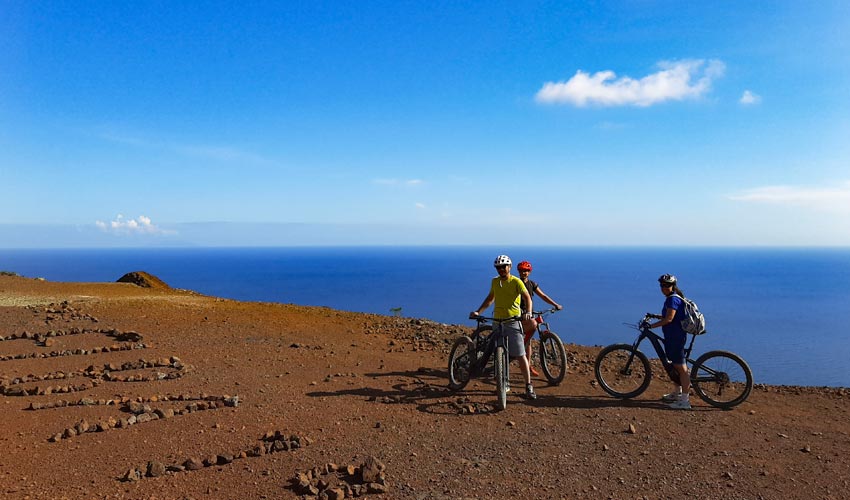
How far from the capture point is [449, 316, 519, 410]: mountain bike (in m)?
8.65

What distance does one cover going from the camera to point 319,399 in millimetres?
9180

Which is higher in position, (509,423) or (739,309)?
(509,423)

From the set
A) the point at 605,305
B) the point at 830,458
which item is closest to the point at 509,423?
the point at 830,458

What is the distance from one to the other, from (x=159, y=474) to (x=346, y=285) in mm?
137982

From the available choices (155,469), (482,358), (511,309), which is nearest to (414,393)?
(482,358)

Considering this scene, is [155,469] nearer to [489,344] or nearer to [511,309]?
[489,344]

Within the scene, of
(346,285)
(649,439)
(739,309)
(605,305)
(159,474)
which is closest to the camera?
(159,474)

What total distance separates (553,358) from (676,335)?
2.70 meters

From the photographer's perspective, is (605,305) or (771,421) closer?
(771,421)

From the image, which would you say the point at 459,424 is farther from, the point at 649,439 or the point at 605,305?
the point at 605,305

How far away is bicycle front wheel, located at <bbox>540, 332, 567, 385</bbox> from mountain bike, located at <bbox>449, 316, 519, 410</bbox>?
1.51 metres

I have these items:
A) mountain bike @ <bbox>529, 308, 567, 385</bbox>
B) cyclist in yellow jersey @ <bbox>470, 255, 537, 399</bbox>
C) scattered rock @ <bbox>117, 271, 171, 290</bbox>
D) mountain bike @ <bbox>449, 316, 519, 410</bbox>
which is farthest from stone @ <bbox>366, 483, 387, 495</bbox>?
scattered rock @ <bbox>117, 271, 171, 290</bbox>

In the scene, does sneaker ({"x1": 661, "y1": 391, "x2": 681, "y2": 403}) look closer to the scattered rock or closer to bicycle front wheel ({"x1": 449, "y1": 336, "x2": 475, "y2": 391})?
bicycle front wheel ({"x1": 449, "y1": 336, "x2": 475, "y2": 391})

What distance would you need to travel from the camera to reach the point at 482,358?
30.8 feet
